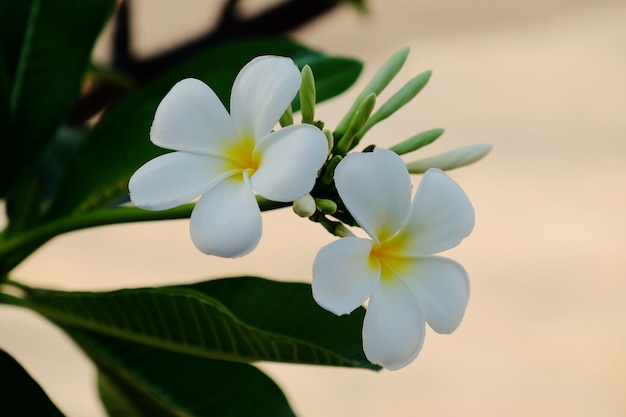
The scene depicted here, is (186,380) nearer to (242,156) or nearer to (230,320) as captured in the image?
(230,320)

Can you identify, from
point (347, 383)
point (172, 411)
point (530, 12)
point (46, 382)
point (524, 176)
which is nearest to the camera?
point (172, 411)

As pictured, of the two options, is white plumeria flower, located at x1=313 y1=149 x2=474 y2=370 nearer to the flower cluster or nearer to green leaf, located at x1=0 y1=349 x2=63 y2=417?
the flower cluster

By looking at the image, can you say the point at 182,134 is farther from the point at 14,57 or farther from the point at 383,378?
the point at 383,378

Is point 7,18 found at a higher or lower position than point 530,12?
lower

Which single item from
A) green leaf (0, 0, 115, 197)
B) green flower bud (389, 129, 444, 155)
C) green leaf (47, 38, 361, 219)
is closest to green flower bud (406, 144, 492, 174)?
green flower bud (389, 129, 444, 155)

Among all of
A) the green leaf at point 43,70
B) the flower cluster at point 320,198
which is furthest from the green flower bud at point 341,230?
the green leaf at point 43,70

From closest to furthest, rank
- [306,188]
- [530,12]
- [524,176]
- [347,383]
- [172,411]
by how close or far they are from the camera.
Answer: [306,188] < [172,411] < [347,383] < [524,176] < [530,12]

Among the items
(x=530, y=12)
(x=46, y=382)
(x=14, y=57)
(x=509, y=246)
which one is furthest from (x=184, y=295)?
(x=530, y=12)

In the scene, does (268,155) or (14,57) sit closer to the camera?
(268,155)
